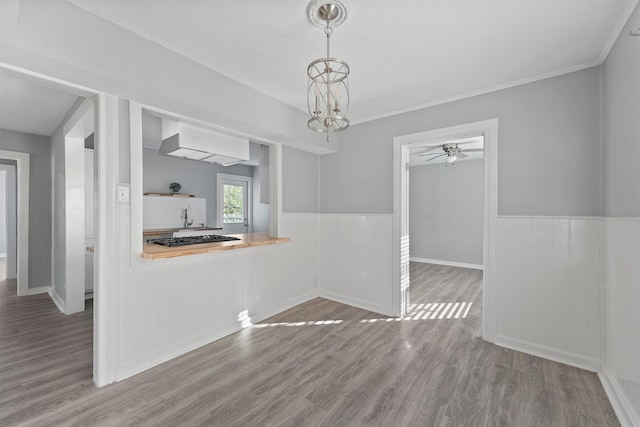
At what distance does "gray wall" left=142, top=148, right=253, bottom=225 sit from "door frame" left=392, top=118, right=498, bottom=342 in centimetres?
422

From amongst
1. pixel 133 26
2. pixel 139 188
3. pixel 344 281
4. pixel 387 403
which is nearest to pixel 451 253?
pixel 344 281

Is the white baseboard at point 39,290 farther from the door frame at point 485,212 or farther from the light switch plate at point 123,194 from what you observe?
the door frame at point 485,212

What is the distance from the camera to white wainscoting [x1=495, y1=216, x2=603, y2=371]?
2168 mm

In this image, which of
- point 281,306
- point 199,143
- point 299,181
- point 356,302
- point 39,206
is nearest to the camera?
point 199,143

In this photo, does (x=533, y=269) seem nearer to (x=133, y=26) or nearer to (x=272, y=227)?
(x=272, y=227)

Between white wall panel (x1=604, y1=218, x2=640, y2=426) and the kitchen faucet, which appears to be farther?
the kitchen faucet

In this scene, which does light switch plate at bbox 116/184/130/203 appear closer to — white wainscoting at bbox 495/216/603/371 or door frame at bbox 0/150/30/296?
white wainscoting at bbox 495/216/603/371

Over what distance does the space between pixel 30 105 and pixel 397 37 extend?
3.77 metres

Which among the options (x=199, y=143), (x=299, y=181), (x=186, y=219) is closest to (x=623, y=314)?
(x=299, y=181)

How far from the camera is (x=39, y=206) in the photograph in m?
4.08

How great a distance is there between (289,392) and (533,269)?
229cm

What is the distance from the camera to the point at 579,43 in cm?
194

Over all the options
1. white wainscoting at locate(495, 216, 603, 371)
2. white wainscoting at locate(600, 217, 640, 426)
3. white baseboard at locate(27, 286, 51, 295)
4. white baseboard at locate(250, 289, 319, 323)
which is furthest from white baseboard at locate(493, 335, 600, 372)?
white baseboard at locate(27, 286, 51, 295)

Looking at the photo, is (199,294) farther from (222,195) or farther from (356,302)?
(222,195)
